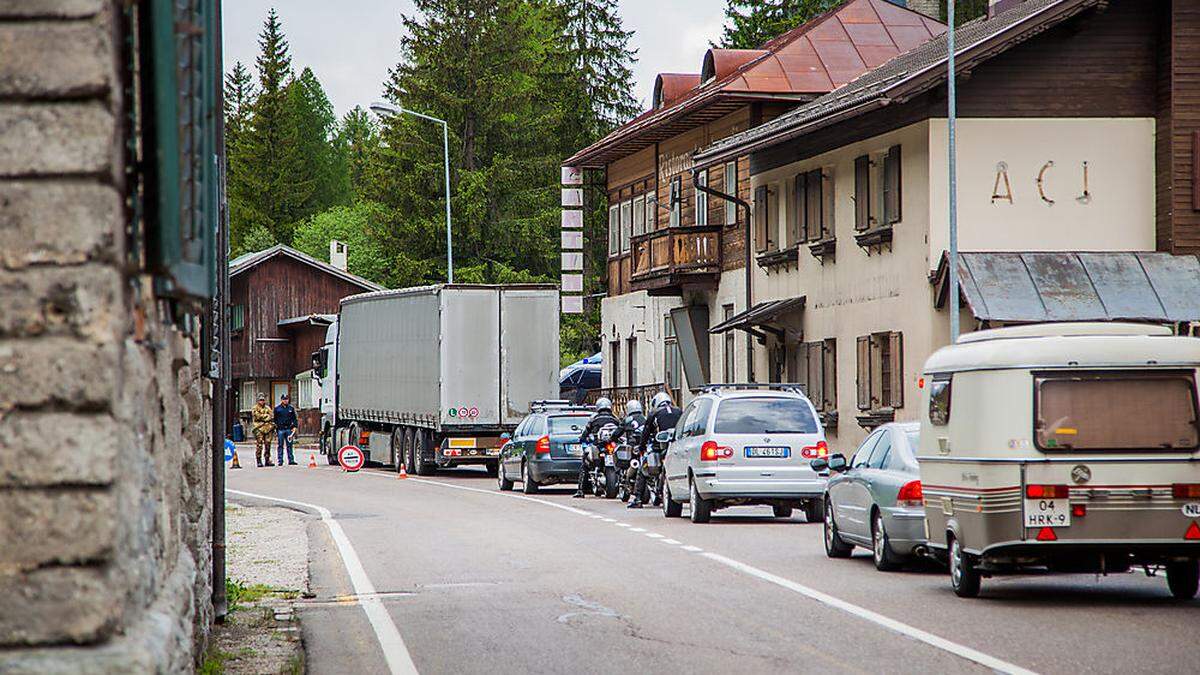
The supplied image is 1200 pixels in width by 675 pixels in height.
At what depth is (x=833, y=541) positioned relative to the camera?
20.0 metres

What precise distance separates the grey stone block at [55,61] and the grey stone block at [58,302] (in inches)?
19.8

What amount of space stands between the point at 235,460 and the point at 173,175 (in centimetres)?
4890

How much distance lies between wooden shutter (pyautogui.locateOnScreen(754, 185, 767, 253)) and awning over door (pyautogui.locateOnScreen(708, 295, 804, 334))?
136 centimetres

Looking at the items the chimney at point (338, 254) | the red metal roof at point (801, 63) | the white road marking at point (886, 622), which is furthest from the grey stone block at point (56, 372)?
the chimney at point (338, 254)

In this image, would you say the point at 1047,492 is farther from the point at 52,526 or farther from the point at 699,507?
the point at 699,507

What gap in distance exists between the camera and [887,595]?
1592cm

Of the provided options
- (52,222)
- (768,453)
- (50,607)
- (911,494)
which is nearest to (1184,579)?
(911,494)

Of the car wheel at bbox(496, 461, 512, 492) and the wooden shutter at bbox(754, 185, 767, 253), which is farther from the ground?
the wooden shutter at bbox(754, 185, 767, 253)

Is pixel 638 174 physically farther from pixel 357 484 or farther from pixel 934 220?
pixel 934 220

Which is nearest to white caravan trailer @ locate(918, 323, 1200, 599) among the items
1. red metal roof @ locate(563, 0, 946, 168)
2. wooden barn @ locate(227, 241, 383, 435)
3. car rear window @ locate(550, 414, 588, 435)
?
car rear window @ locate(550, 414, 588, 435)

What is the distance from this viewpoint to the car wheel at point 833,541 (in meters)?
19.9

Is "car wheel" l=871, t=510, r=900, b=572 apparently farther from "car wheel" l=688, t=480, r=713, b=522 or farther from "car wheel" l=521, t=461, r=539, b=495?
"car wheel" l=521, t=461, r=539, b=495

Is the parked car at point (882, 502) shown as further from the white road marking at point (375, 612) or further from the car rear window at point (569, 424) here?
the car rear window at point (569, 424)

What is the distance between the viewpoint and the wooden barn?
3460 inches
